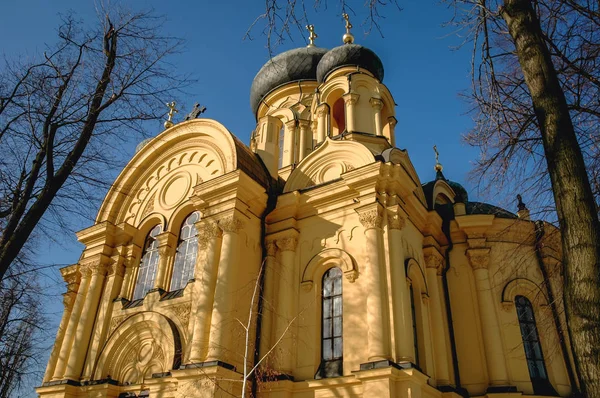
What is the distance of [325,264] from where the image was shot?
11.2 m

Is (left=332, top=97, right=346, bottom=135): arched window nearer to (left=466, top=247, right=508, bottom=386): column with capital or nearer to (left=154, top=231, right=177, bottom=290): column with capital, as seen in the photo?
(left=466, top=247, right=508, bottom=386): column with capital

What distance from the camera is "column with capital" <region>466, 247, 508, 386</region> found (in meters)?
11.3

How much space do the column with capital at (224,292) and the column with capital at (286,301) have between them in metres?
1.14

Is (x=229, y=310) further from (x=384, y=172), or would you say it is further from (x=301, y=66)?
(x=301, y=66)

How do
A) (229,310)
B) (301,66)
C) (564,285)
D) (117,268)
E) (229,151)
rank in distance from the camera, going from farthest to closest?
(301,66) → (117,268) → (229,151) → (229,310) → (564,285)

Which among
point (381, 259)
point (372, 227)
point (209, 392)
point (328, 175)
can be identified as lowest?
point (209, 392)

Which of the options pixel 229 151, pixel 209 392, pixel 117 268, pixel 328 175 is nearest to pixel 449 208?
pixel 328 175

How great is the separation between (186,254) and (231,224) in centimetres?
228

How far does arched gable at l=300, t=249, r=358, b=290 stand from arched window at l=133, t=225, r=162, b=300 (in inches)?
173

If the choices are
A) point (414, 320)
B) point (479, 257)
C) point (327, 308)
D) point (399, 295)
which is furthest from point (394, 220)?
point (479, 257)

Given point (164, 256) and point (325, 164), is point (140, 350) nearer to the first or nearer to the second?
point (164, 256)

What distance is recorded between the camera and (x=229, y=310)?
1020 centimetres

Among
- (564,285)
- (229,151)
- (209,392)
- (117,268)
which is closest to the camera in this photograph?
(564,285)

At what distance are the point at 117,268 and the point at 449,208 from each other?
933 cm
